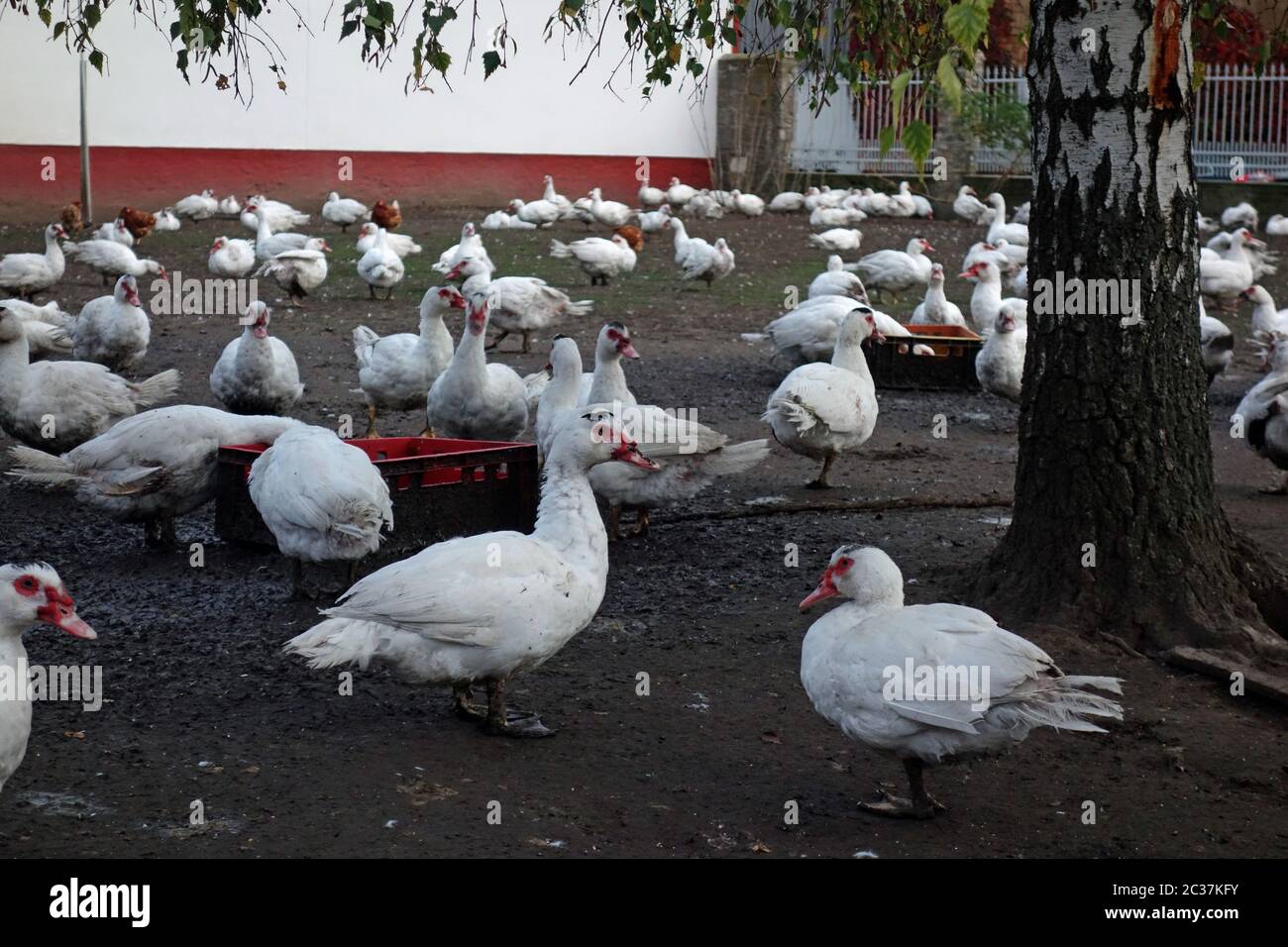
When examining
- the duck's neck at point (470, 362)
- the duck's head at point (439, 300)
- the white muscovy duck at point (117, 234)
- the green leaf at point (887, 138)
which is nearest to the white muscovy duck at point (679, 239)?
the white muscovy duck at point (117, 234)

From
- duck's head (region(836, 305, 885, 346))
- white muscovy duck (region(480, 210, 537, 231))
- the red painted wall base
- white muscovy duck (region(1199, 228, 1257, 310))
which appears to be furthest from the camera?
white muscovy duck (region(480, 210, 537, 231))

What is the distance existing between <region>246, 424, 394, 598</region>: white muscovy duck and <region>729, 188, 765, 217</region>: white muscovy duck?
17.9m

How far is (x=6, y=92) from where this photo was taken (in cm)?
2031

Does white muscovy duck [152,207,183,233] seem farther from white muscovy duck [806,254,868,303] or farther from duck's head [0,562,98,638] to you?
duck's head [0,562,98,638]

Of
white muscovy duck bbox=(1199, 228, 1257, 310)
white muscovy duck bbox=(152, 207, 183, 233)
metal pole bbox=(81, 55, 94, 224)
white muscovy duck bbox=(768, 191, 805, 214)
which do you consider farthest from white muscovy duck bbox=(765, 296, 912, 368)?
white muscovy duck bbox=(768, 191, 805, 214)

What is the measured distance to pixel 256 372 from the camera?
8.08 metres

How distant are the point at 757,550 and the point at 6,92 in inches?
706

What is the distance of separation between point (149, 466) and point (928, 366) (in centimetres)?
624

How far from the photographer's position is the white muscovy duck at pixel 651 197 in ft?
73.8

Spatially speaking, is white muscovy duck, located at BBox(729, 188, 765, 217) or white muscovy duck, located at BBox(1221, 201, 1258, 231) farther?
white muscovy duck, located at BBox(729, 188, 765, 217)

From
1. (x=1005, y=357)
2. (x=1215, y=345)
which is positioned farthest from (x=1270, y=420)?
(x=1215, y=345)

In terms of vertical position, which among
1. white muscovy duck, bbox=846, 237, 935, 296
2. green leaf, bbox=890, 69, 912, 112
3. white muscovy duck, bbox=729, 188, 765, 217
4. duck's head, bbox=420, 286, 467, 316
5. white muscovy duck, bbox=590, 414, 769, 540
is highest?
white muscovy duck, bbox=729, 188, 765, 217

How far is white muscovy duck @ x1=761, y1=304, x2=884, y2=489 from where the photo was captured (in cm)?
734

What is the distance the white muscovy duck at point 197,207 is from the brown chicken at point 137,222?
1.93 metres
